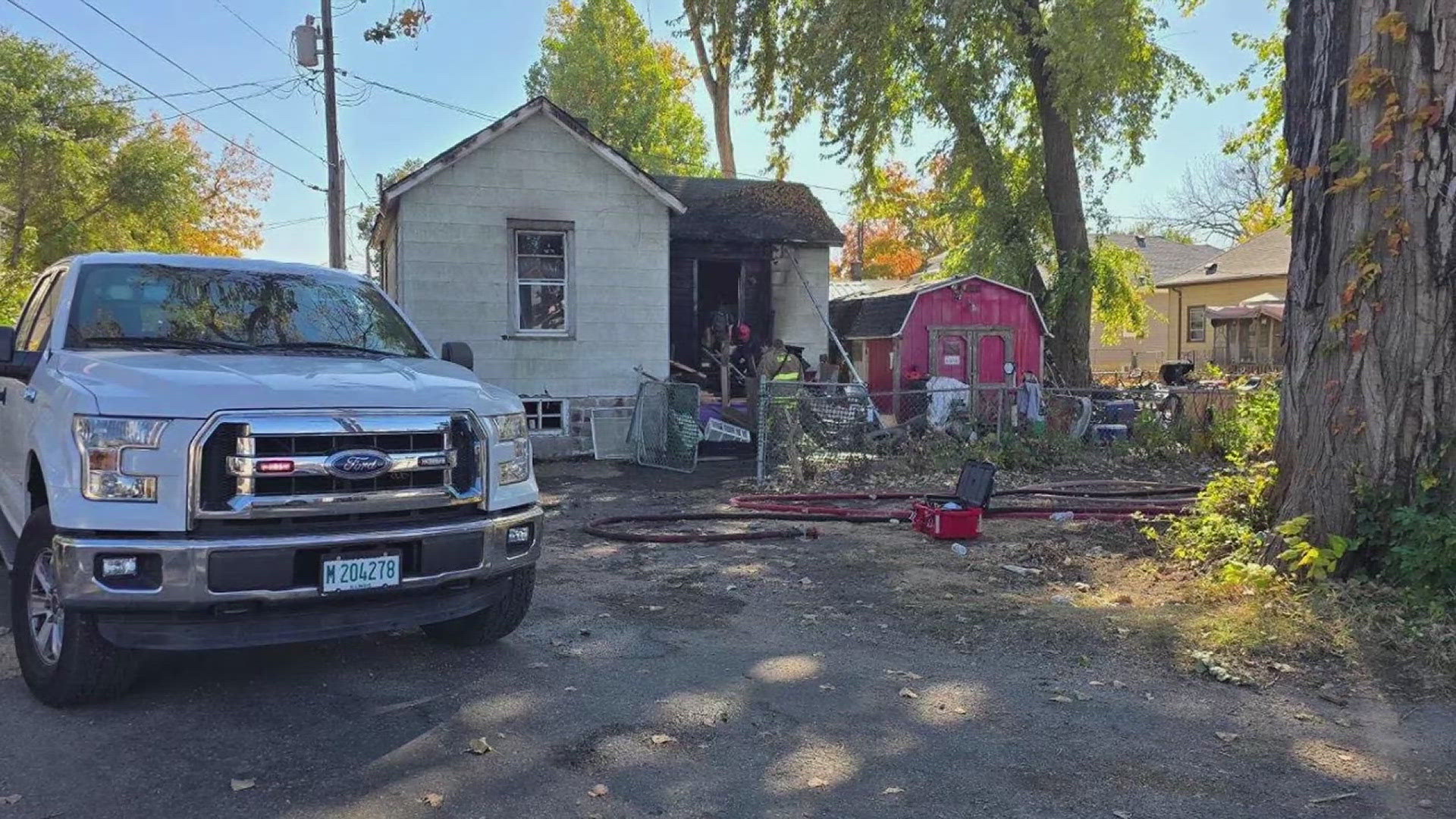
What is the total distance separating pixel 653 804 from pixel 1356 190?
5.44 m

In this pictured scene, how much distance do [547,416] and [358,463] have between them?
1096 centimetres

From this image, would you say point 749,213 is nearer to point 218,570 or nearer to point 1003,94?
point 1003,94

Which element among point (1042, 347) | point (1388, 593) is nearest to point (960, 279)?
point (1042, 347)

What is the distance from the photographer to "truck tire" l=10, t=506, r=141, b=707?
387 cm

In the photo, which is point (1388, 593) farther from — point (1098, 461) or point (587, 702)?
point (1098, 461)

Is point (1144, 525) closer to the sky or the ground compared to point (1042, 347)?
closer to the ground

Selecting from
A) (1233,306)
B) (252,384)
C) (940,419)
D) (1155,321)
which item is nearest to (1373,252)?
(252,384)

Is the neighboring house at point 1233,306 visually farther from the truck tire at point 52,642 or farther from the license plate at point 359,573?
the truck tire at point 52,642

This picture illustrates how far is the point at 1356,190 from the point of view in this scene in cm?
572

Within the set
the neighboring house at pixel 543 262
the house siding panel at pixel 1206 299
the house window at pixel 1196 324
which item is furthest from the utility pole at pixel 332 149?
the house window at pixel 1196 324

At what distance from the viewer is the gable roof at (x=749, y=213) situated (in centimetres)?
1759

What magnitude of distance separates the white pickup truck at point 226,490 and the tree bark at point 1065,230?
1585 cm

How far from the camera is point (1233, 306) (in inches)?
1220

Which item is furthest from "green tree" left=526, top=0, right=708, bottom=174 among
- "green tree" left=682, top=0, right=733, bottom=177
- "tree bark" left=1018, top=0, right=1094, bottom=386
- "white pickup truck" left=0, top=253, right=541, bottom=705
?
"white pickup truck" left=0, top=253, right=541, bottom=705
